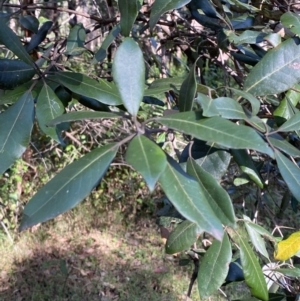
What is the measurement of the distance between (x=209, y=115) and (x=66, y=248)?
262 cm

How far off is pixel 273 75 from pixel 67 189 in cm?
37

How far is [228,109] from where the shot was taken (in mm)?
552

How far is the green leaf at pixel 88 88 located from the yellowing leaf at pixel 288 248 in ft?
1.20

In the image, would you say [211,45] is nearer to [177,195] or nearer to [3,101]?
[3,101]

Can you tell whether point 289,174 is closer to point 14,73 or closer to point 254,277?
point 254,277

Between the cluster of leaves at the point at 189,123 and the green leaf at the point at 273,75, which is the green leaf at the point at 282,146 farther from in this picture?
the green leaf at the point at 273,75

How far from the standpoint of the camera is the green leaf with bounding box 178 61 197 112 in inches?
22.2

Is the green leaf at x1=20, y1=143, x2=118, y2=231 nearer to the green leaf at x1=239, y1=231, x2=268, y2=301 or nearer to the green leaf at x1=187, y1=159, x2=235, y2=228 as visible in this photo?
the green leaf at x1=187, y1=159, x2=235, y2=228

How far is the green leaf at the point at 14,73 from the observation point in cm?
70

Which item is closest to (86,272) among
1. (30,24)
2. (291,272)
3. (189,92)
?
(30,24)

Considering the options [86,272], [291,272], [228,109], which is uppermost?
[228,109]

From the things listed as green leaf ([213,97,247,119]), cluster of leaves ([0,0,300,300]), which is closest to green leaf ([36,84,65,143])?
cluster of leaves ([0,0,300,300])

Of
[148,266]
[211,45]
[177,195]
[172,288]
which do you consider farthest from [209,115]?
[148,266]

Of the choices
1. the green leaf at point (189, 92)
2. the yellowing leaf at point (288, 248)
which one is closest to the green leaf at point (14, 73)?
the green leaf at point (189, 92)
